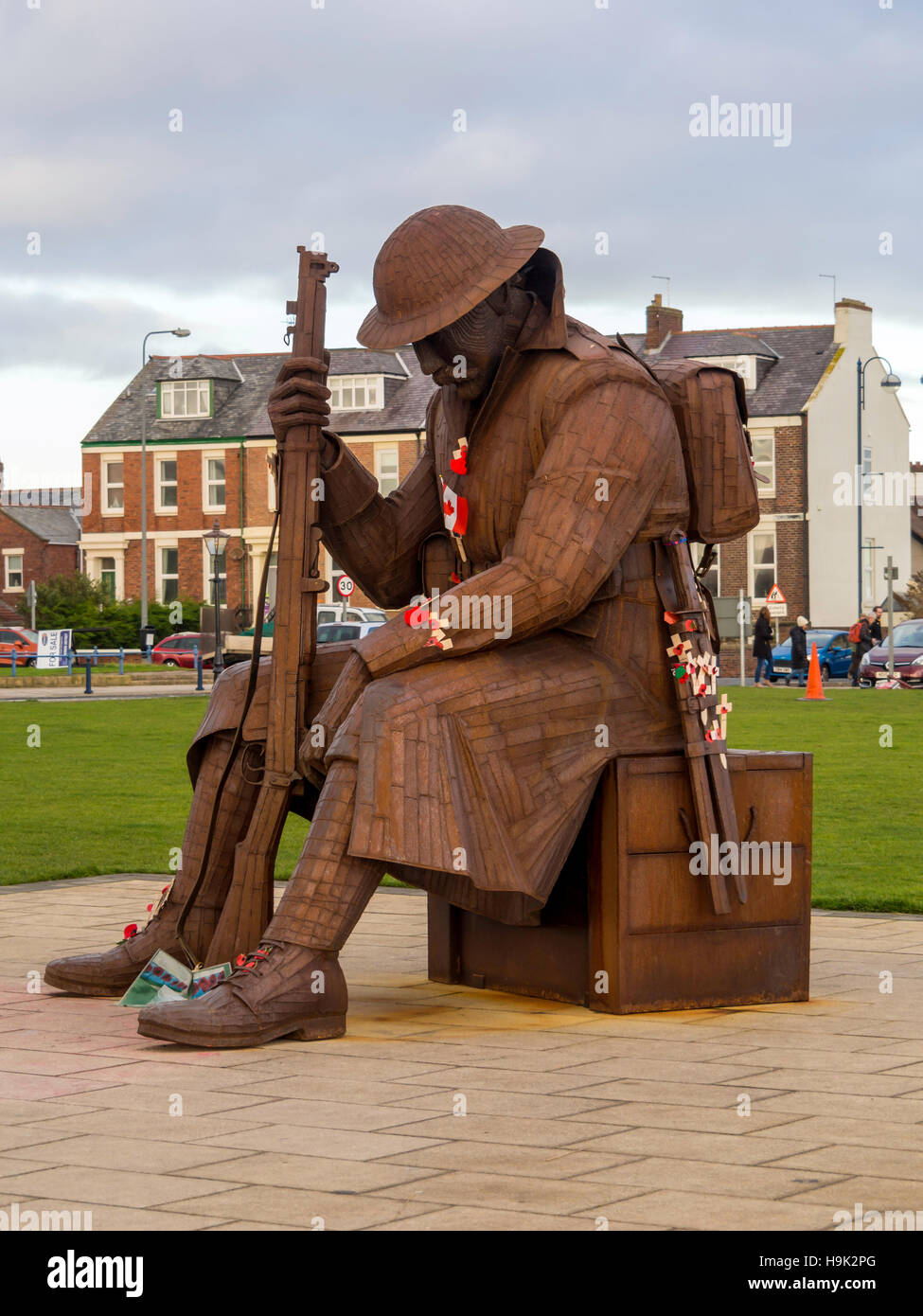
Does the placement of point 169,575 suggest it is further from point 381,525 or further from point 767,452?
point 381,525

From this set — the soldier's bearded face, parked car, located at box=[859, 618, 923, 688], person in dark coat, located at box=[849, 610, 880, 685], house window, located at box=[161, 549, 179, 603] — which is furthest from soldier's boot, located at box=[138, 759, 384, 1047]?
house window, located at box=[161, 549, 179, 603]

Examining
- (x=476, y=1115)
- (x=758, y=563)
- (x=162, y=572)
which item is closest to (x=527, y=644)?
(x=476, y=1115)

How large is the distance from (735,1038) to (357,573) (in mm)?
1897

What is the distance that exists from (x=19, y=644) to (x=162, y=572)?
9765mm

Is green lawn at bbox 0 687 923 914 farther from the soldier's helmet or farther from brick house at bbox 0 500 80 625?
brick house at bbox 0 500 80 625

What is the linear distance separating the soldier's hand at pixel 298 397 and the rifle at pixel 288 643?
2cm

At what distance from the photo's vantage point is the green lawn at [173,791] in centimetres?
966

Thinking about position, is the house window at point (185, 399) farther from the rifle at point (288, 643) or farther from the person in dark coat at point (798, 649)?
the rifle at point (288, 643)

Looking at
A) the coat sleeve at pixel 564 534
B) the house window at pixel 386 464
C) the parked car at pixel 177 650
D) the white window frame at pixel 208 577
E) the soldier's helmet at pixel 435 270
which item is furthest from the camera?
the white window frame at pixel 208 577

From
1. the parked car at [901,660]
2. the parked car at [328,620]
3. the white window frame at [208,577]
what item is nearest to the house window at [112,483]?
the white window frame at [208,577]

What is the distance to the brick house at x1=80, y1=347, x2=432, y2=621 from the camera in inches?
2228

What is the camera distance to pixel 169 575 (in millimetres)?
60406

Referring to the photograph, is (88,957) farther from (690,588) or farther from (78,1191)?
(78,1191)
